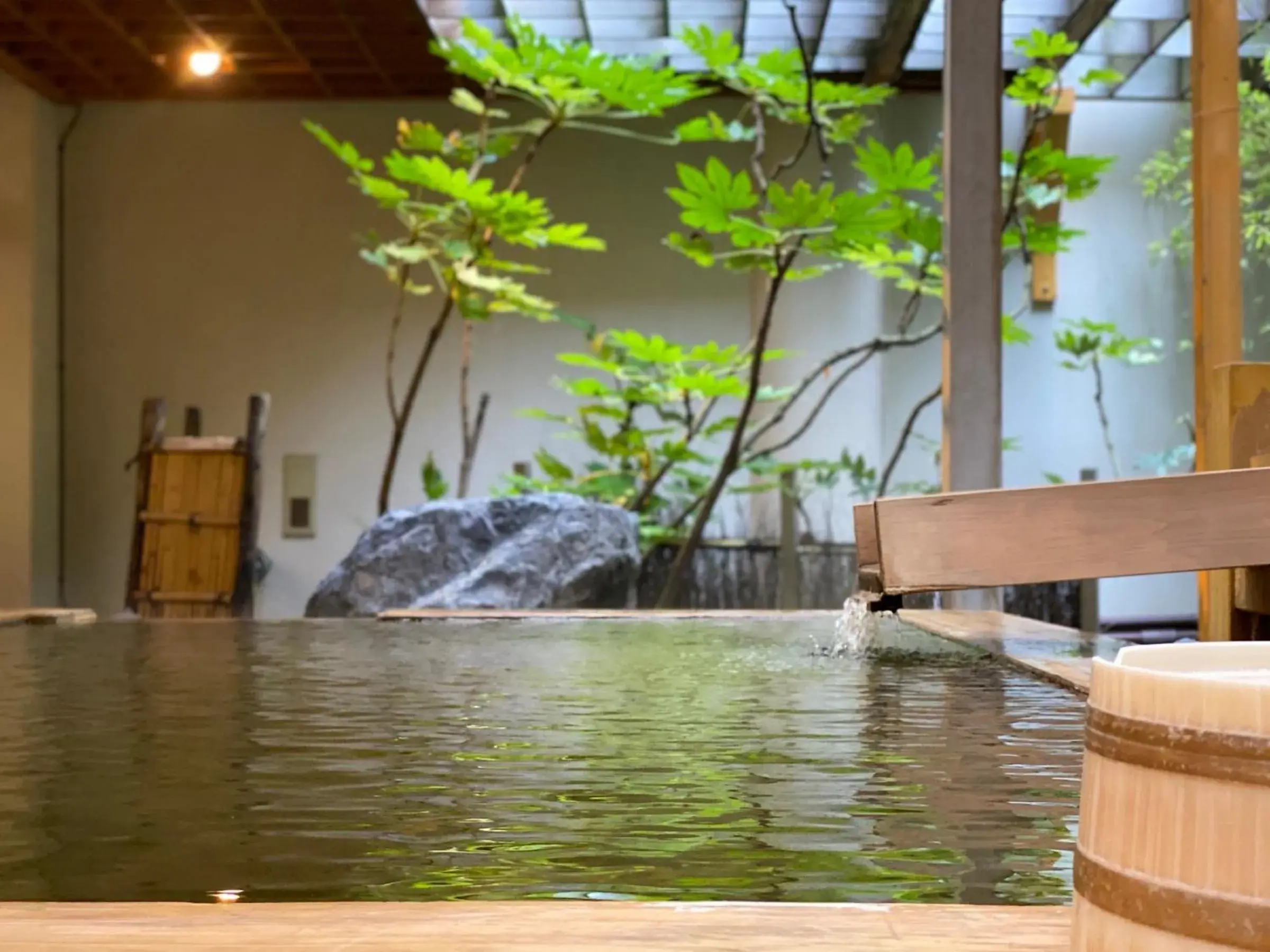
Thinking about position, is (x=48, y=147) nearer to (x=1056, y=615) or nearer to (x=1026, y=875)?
(x=1056, y=615)

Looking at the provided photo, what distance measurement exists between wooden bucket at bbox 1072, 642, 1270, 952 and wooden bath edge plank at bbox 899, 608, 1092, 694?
1.20 metres

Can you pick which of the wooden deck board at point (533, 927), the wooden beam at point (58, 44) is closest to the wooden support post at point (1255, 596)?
the wooden deck board at point (533, 927)

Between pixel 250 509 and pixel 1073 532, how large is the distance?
4.50 meters

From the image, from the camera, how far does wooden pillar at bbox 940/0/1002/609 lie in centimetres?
348

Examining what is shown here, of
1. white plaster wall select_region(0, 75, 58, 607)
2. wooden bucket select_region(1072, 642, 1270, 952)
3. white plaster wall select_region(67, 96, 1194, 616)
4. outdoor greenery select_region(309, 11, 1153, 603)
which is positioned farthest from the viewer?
white plaster wall select_region(67, 96, 1194, 616)

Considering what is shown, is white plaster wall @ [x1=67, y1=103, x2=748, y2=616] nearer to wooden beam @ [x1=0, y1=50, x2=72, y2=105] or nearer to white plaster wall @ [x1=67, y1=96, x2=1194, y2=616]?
white plaster wall @ [x1=67, y1=96, x2=1194, y2=616]

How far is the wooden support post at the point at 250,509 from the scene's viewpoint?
18.7 ft

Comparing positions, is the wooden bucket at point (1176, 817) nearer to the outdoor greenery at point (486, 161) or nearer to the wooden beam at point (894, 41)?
the outdoor greenery at point (486, 161)

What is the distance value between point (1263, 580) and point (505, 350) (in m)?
5.89

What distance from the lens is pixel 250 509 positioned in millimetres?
5738

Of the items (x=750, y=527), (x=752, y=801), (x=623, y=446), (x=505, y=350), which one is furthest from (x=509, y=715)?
(x=505, y=350)

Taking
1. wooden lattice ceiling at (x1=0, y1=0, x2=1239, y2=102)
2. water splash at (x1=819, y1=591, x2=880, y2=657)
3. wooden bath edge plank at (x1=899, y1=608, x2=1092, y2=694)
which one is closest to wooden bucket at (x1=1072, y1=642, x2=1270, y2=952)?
wooden bath edge plank at (x1=899, y1=608, x2=1092, y2=694)

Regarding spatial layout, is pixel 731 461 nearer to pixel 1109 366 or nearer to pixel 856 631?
pixel 1109 366

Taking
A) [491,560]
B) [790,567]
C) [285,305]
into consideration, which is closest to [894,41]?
[790,567]
